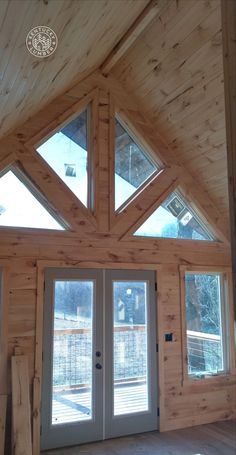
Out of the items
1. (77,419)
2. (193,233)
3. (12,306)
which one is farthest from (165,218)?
(77,419)

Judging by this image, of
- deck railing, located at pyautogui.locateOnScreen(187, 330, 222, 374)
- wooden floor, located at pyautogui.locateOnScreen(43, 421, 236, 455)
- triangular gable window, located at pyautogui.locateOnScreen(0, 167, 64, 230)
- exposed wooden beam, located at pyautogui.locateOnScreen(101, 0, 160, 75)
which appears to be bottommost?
wooden floor, located at pyautogui.locateOnScreen(43, 421, 236, 455)

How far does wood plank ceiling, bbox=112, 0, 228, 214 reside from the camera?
4.14 meters

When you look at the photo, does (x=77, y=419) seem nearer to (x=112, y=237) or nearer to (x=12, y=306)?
(x=12, y=306)

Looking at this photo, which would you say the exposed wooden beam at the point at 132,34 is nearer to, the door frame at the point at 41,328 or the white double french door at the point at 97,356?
the door frame at the point at 41,328

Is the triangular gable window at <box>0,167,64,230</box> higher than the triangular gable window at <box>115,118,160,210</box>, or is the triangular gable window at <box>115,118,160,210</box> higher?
the triangular gable window at <box>115,118,160,210</box>

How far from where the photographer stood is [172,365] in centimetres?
513

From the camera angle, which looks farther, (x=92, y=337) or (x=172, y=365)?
(x=172, y=365)

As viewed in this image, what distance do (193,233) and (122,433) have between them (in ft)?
9.56

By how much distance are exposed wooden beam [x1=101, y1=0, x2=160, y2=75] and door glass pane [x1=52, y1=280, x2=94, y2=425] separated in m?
2.92

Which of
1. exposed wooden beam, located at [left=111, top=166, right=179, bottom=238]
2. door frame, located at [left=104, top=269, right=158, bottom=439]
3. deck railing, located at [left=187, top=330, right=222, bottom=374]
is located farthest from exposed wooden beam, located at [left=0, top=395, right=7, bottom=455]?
deck railing, located at [left=187, top=330, right=222, bottom=374]

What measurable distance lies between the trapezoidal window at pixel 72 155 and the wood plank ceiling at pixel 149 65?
0.48 metres

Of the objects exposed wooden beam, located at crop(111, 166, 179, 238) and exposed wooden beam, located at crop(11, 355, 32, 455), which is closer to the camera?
exposed wooden beam, located at crop(11, 355, 32, 455)

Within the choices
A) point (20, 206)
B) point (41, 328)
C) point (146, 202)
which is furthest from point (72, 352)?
point (146, 202)

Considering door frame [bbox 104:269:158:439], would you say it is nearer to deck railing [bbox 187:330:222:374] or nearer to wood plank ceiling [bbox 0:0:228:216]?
deck railing [bbox 187:330:222:374]
